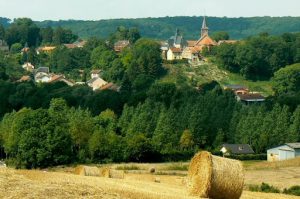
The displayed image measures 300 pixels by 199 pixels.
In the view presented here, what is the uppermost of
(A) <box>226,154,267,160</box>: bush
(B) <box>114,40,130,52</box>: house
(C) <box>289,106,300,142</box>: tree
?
(C) <box>289,106,300,142</box>: tree

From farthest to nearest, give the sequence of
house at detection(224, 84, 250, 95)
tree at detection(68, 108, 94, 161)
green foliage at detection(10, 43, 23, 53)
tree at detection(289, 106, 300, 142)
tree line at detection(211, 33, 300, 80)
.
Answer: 1. green foliage at detection(10, 43, 23, 53)
2. tree line at detection(211, 33, 300, 80)
3. house at detection(224, 84, 250, 95)
4. tree at detection(289, 106, 300, 142)
5. tree at detection(68, 108, 94, 161)

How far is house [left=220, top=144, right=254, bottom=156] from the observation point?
66.2 meters

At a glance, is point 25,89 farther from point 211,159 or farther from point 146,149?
point 211,159

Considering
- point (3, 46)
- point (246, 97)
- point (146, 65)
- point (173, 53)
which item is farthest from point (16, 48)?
point (246, 97)

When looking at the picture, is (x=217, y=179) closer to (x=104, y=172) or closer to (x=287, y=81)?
(x=104, y=172)

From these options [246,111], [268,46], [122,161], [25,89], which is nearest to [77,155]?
[122,161]

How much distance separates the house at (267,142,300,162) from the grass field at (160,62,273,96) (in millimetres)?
51434

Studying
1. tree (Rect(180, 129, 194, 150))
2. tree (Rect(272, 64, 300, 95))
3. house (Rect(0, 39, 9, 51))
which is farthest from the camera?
house (Rect(0, 39, 9, 51))

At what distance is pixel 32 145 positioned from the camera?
55.2 metres

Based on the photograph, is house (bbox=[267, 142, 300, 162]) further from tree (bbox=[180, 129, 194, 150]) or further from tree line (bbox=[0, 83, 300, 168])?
tree (bbox=[180, 129, 194, 150])

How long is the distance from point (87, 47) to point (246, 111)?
8085cm

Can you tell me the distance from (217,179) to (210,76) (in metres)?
98.2

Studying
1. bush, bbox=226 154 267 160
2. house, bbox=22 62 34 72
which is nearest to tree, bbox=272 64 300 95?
bush, bbox=226 154 267 160

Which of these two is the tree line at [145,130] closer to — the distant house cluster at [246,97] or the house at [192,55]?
the distant house cluster at [246,97]
